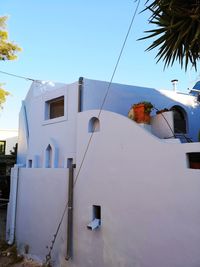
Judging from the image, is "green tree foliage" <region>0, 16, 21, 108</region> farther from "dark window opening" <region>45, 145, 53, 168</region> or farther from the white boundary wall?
the white boundary wall

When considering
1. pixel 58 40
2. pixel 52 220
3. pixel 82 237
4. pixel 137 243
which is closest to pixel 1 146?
pixel 58 40

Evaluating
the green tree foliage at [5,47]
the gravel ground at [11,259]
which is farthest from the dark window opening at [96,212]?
the green tree foliage at [5,47]

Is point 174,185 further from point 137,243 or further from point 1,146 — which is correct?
point 1,146

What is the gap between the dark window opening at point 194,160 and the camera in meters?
4.77

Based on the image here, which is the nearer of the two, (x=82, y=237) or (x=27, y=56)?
(x=82, y=237)

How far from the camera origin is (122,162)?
238 inches

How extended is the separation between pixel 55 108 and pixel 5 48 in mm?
5517

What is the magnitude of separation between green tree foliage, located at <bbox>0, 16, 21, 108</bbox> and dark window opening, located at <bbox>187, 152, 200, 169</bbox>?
35.6ft

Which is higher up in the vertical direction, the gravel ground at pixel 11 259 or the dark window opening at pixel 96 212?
the dark window opening at pixel 96 212

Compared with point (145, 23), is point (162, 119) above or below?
below

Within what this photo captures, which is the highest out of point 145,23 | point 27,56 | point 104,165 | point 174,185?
point 27,56

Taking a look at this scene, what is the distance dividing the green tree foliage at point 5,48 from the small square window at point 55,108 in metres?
4.13

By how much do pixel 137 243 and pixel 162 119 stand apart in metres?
3.27

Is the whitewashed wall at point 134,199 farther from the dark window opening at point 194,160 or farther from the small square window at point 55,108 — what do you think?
the small square window at point 55,108
